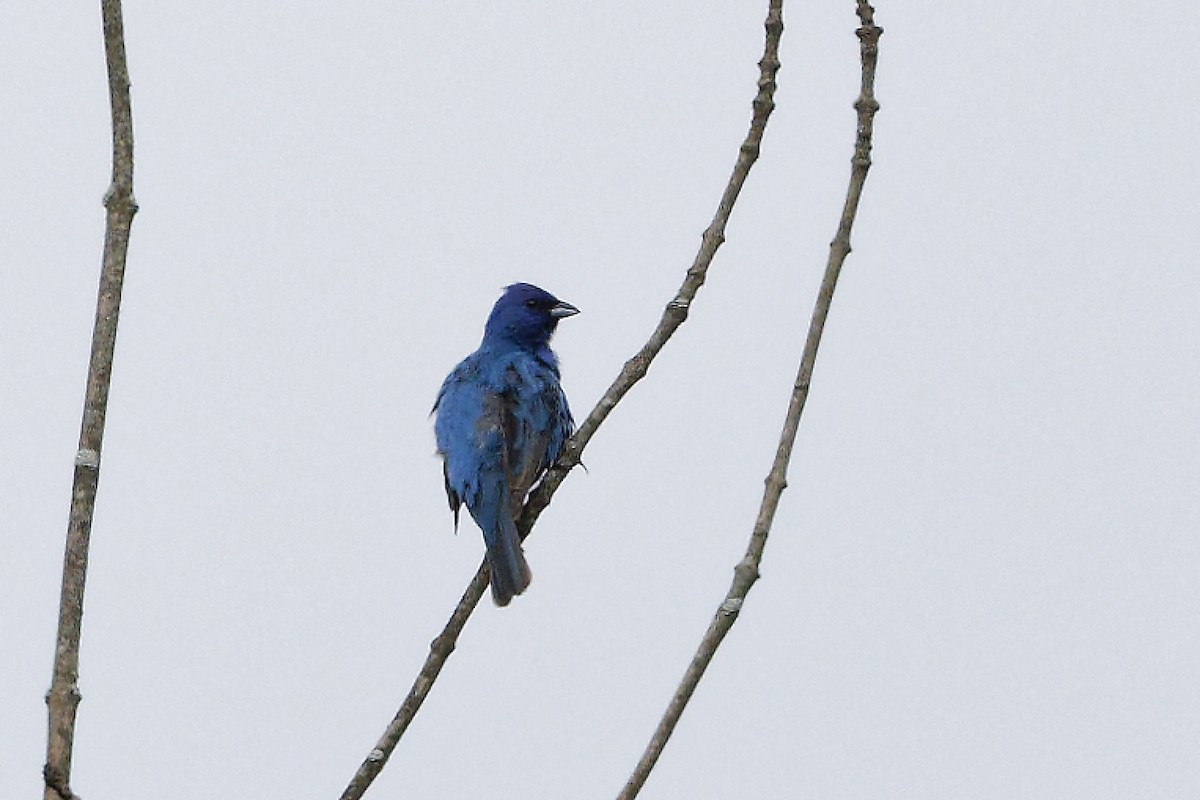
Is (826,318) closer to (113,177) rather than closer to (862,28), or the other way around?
(862,28)

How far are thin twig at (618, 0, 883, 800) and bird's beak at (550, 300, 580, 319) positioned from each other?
462cm

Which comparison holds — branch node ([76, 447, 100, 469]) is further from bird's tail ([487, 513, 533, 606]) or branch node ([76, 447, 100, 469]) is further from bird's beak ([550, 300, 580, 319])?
bird's beak ([550, 300, 580, 319])

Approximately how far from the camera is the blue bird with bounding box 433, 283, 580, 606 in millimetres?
6770

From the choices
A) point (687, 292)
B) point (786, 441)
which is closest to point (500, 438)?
point (687, 292)

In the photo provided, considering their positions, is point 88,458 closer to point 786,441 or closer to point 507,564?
point 786,441

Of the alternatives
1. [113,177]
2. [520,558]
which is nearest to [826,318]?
[113,177]

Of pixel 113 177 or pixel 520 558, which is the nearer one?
pixel 113 177

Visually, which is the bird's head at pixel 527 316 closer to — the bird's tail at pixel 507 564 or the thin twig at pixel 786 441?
the bird's tail at pixel 507 564

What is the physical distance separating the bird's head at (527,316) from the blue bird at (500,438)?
0.26 meters

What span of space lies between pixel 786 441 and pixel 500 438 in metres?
3.95

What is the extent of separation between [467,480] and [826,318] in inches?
155

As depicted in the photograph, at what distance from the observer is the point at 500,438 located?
7.10m

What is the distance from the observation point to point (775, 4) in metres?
Result: 3.75

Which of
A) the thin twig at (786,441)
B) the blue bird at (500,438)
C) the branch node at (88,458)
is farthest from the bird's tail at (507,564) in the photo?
the branch node at (88,458)
